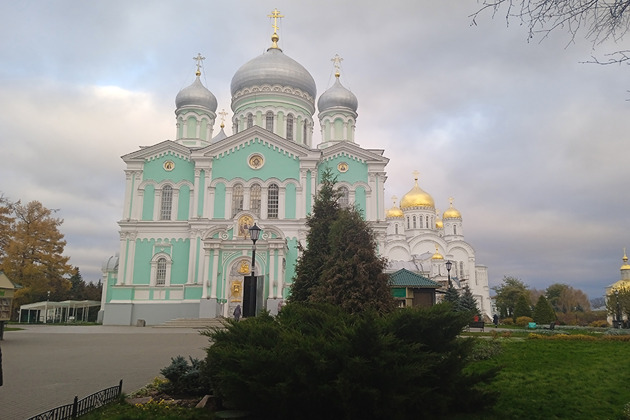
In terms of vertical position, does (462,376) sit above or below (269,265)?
below

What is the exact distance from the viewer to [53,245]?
3616 centimetres

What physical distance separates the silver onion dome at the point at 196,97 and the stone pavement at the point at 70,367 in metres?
25.0

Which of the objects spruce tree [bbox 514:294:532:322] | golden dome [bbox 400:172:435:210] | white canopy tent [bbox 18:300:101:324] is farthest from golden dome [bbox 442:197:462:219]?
white canopy tent [bbox 18:300:101:324]

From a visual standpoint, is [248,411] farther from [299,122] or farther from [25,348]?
[299,122]

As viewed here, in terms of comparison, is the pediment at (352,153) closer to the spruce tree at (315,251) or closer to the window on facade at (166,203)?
the window on facade at (166,203)

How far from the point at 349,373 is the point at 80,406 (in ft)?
11.9

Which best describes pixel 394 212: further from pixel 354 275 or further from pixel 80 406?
pixel 80 406

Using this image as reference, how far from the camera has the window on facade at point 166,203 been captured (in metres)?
34.0

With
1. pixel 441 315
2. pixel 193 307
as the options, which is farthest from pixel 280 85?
pixel 441 315

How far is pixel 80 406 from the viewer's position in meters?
6.40

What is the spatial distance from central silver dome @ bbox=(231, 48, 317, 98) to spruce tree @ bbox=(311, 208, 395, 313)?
29.6 meters

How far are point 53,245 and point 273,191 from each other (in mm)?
17059

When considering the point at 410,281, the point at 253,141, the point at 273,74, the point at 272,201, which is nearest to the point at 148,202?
the point at 253,141

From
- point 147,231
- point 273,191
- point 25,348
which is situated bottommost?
point 25,348
